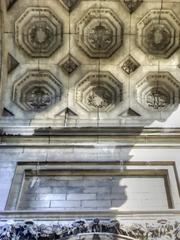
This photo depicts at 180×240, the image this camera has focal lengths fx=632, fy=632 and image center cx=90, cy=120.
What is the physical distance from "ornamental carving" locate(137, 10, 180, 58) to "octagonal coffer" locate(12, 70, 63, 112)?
6.65ft

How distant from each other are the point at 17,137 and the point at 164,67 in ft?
11.6

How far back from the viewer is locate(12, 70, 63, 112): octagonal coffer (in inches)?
523

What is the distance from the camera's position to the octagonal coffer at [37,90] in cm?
1328

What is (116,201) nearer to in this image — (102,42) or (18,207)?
(18,207)

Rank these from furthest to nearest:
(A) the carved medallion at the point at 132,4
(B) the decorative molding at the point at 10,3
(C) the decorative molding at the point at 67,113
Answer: (A) the carved medallion at the point at 132,4 < (B) the decorative molding at the point at 10,3 < (C) the decorative molding at the point at 67,113

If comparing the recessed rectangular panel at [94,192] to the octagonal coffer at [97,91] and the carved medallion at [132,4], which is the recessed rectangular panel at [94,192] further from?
the carved medallion at [132,4]

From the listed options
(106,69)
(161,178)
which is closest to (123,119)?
(106,69)

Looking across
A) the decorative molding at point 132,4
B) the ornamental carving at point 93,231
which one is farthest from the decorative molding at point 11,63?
the ornamental carving at point 93,231

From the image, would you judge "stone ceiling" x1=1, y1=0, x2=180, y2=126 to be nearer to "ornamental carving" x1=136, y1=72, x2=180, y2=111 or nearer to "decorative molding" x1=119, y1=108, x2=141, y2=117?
"ornamental carving" x1=136, y1=72, x2=180, y2=111

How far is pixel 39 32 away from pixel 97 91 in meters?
1.76

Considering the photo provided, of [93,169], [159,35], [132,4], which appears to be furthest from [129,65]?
[93,169]

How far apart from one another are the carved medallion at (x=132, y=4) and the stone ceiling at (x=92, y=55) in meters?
0.02

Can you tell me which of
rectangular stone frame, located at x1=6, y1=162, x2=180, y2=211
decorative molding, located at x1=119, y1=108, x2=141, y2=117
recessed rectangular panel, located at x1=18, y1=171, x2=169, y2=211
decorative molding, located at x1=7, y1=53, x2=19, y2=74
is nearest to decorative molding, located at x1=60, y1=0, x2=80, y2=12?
decorative molding, located at x1=7, y1=53, x2=19, y2=74

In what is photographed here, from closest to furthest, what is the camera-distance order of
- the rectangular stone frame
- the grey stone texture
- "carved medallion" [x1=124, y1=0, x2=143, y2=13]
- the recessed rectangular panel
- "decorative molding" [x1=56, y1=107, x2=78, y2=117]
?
the recessed rectangular panel < the rectangular stone frame < the grey stone texture < "decorative molding" [x1=56, y1=107, x2=78, y2=117] < "carved medallion" [x1=124, y1=0, x2=143, y2=13]
